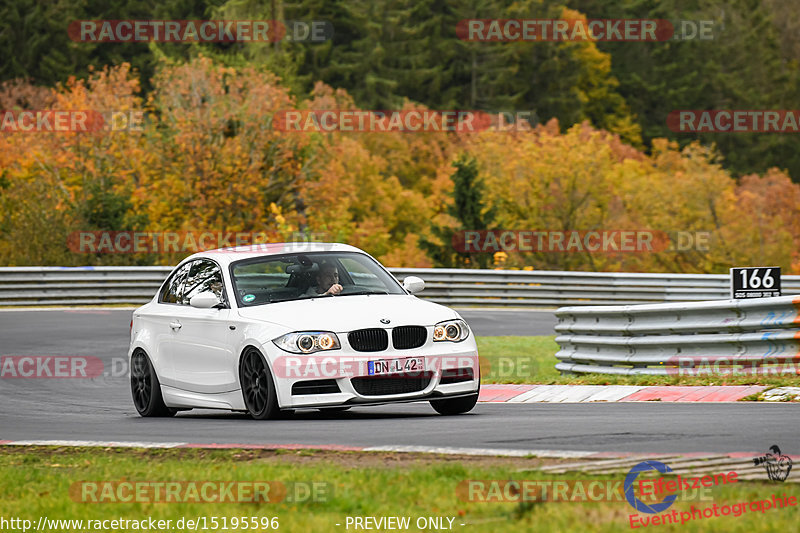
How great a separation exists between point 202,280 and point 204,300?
2.91 feet

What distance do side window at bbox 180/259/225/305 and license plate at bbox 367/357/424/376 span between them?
199 cm

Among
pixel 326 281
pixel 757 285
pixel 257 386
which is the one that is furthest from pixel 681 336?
pixel 257 386

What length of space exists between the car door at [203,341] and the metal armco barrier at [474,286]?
1822 cm

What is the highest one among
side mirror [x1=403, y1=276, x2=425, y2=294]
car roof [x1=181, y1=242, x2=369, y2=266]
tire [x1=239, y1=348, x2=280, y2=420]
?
car roof [x1=181, y1=242, x2=369, y2=266]

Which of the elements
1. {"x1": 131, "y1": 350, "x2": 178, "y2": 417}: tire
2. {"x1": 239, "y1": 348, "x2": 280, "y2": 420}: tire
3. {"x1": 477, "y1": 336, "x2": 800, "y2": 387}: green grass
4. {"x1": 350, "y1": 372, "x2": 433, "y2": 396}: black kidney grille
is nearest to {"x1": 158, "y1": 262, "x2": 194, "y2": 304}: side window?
{"x1": 131, "y1": 350, "x2": 178, "y2": 417}: tire

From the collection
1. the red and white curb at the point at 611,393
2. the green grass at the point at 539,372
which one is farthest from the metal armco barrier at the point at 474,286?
the red and white curb at the point at 611,393

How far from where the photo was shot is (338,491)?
23.3 ft

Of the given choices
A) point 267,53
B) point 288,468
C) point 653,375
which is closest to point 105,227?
point 653,375

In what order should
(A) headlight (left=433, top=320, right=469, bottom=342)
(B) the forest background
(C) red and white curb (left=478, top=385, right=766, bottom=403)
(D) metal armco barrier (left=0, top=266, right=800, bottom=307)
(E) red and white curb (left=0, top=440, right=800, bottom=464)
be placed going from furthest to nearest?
(B) the forest background, (D) metal armco barrier (left=0, top=266, right=800, bottom=307), (C) red and white curb (left=478, top=385, right=766, bottom=403), (A) headlight (left=433, top=320, right=469, bottom=342), (E) red and white curb (left=0, top=440, right=800, bottom=464)

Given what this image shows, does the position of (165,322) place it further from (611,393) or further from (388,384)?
(611,393)

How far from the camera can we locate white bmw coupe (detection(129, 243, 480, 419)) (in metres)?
10.9

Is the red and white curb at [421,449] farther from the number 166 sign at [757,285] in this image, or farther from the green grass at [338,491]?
the number 166 sign at [757,285]

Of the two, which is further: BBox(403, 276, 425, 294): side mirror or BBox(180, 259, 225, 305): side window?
BBox(180, 259, 225, 305): side window

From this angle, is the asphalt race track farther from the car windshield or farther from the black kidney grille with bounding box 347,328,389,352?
the car windshield
